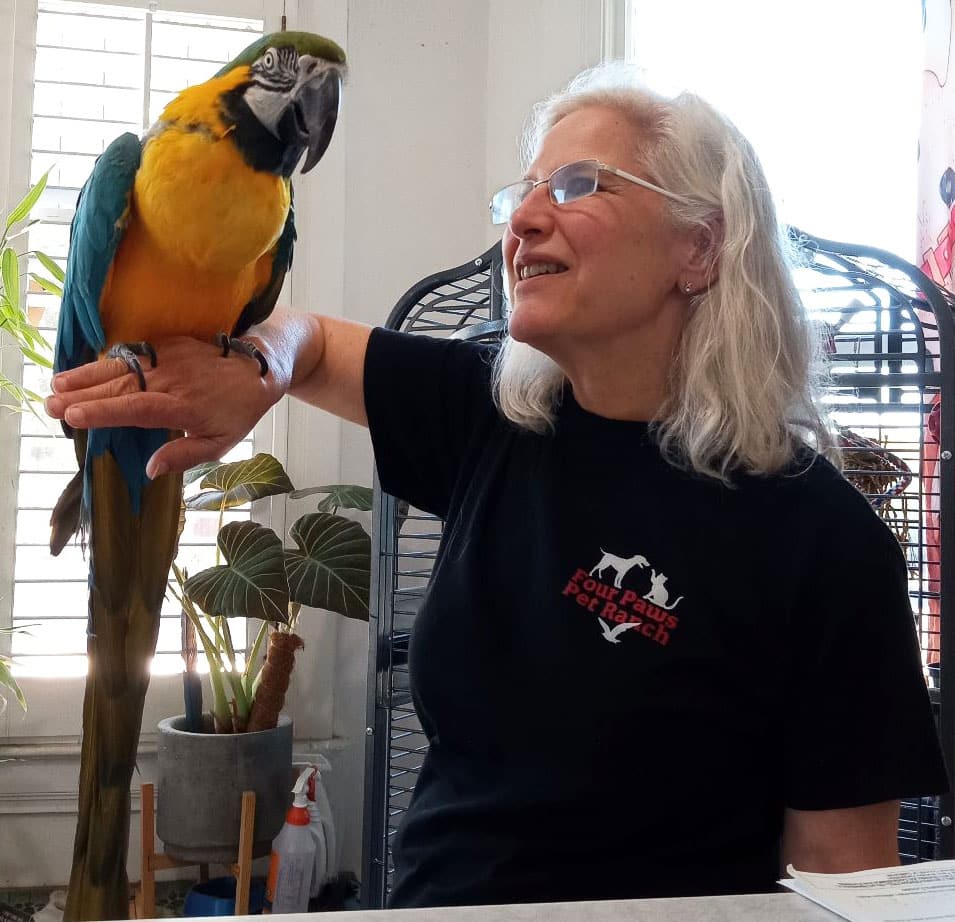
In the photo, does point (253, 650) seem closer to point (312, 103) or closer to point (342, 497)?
point (342, 497)

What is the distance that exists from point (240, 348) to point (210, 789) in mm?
1419

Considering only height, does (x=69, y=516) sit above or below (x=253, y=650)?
above

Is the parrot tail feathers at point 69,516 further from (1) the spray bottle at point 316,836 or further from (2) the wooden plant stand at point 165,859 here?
(1) the spray bottle at point 316,836

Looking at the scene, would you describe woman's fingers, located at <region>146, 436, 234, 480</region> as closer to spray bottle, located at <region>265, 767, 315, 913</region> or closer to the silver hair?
the silver hair

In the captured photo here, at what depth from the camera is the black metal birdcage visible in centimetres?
124

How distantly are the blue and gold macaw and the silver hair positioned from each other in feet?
1.24

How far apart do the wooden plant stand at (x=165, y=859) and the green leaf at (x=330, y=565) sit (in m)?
0.42

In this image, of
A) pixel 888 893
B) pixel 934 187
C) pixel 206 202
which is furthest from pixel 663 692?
pixel 934 187

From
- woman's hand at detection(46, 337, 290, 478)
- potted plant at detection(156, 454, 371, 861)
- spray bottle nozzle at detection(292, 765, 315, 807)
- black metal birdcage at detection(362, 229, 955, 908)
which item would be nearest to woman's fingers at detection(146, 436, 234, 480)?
woman's hand at detection(46, 337, 290, 478)

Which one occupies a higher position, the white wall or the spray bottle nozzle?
the white wall

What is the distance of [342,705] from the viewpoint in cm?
242

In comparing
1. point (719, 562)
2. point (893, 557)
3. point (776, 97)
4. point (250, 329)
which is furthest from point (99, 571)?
point (776, 97)

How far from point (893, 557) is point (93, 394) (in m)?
0.69

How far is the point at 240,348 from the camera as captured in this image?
2.74 feet
